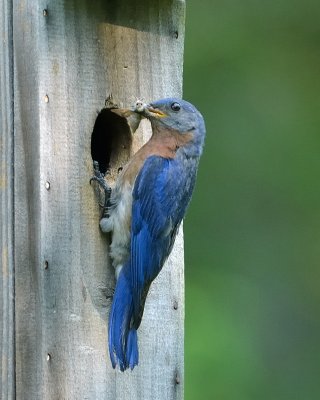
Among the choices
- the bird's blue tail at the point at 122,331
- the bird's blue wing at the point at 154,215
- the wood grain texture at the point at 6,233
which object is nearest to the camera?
the wood grain texture at the point at 6,233

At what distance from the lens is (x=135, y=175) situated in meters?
6.11

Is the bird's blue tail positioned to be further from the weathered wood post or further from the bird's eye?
the bird's eye

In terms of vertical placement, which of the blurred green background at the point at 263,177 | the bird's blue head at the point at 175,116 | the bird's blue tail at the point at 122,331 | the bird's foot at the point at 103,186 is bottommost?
the blurred green background at the point at 263,177

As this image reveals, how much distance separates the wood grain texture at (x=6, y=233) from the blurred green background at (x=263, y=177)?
15.2 feet

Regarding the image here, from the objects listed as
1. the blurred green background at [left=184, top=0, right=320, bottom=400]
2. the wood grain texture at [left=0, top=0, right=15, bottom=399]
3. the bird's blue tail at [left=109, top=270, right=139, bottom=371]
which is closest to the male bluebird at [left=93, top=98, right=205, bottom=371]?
the bird's blue tail at [left=109, top=270, right=139, bottom=371]

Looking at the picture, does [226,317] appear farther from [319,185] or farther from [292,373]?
[319,185]

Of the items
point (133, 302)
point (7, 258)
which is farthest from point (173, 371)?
point (7, 258)

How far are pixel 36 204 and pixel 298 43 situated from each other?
693cm

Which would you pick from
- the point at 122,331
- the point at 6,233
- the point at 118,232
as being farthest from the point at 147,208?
the point at 6,233

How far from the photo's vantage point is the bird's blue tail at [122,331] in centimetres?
579

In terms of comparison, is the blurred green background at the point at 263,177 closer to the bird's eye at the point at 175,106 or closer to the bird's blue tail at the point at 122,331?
the bird's eye at the point at 175,106

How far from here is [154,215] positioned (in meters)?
6.05

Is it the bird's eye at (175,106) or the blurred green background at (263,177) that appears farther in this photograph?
the blurred green background at (263,177)

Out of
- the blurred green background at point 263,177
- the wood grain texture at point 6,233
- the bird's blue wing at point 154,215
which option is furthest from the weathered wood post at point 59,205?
the blurred green background at point 263,177
